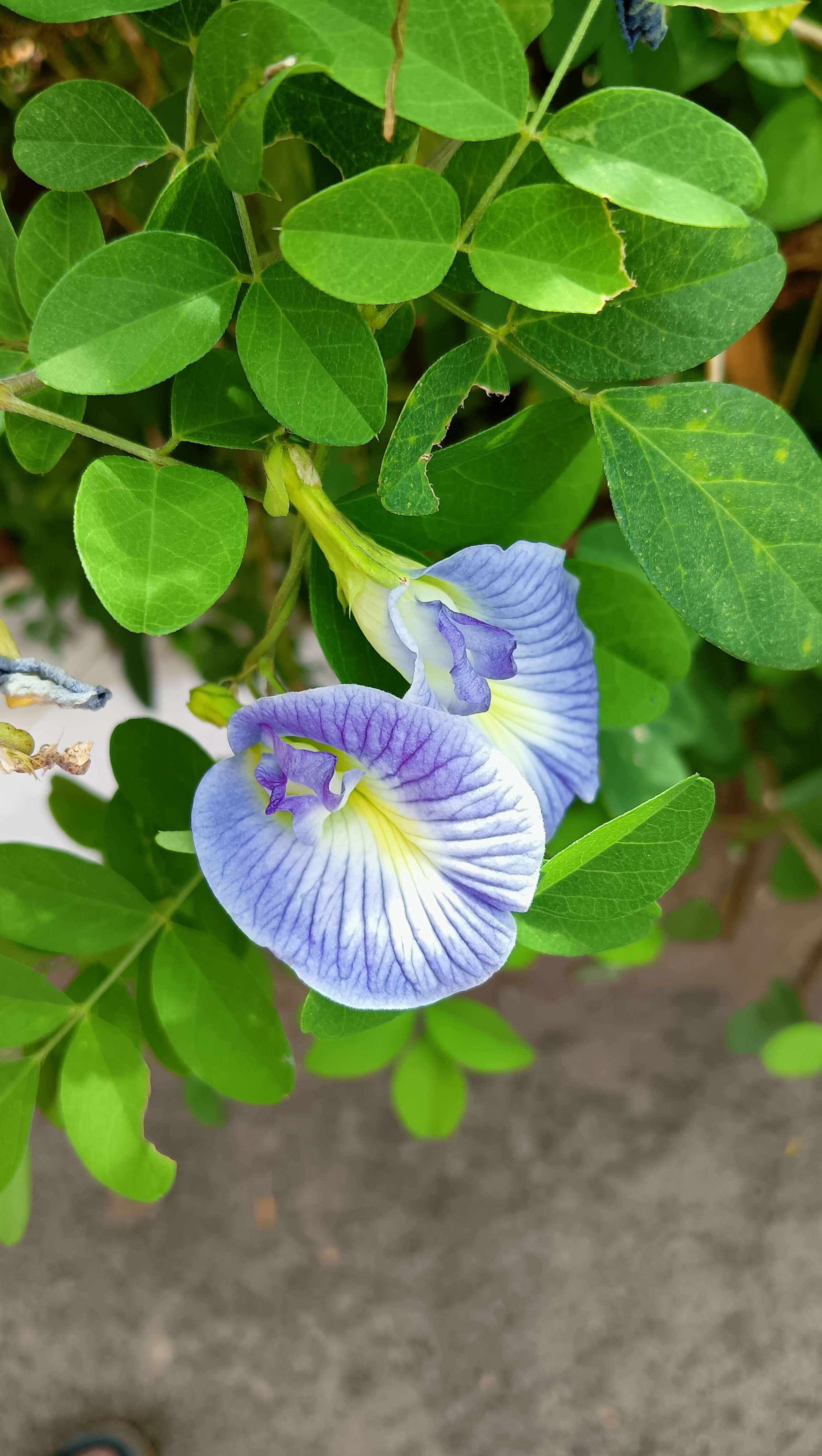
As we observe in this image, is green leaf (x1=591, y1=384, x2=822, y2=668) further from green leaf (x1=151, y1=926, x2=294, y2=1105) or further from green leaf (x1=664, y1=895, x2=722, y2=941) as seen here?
green leaf (x1=664, y1=895, x2=722, y2=941)

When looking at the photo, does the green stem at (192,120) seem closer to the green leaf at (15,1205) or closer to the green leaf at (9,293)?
the green leaf at (9,293)

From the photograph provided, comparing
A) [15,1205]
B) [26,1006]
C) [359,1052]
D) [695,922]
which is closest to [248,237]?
[26,1006]

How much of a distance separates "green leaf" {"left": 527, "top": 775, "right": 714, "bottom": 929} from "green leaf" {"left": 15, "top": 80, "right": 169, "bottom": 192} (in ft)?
0.94

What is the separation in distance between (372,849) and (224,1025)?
0.62 feet

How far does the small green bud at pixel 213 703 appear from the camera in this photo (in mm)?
437

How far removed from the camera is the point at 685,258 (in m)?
0.35

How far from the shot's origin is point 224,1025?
0.50 m

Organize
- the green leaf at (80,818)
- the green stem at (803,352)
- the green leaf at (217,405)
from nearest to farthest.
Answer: the green leaf at (217,405) < the green leaf at (80,818) < the green stem at (803,352)

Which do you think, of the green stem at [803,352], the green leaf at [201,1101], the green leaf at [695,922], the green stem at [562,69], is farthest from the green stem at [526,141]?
the green leaf at [695,922]

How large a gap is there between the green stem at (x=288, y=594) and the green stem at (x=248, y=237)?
0.29ft

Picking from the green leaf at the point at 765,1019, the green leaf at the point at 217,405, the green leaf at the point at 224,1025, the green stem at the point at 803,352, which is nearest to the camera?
the green leaf at the point at 217,405

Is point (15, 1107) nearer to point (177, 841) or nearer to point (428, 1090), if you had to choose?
point (177, 841)

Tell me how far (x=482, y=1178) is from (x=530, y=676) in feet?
3.97

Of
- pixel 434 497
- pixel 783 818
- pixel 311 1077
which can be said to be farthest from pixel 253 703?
pixel 311 1077
